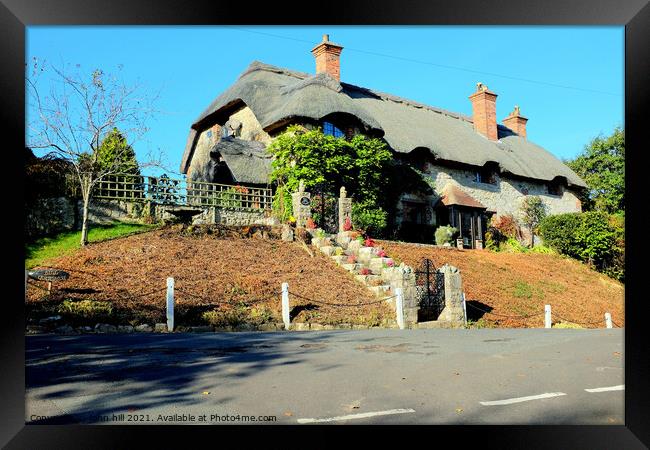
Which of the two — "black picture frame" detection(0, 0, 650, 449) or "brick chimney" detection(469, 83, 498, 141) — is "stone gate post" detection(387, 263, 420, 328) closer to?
"black picture frame" detection(0, 0, 650, 449)

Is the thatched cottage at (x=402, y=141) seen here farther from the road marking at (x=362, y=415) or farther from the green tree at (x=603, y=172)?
the road marking at (x=362, y=415)

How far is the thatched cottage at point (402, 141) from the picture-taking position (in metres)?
20.8

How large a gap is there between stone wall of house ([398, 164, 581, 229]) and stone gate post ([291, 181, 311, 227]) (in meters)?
6.19

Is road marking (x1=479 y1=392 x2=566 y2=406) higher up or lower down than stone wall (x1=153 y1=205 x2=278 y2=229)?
lower down

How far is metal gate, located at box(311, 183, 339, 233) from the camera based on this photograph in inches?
734

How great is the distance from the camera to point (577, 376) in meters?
6.19

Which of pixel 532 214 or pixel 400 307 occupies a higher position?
pixel 532 214

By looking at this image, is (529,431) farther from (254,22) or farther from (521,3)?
(254,22)

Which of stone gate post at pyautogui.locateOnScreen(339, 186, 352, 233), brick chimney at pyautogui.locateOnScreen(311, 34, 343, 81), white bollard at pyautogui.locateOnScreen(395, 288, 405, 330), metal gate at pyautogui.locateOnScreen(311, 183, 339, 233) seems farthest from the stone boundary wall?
brick chimney at pyautogui.locateOnScreen(311, 34, 343, 81)

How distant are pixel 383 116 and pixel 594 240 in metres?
10.4

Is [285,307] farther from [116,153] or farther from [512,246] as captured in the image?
[512,246]

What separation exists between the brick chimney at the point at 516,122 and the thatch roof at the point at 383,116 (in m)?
1.76

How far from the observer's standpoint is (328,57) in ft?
76.7

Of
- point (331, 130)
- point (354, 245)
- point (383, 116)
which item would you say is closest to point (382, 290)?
point (354, 245)
